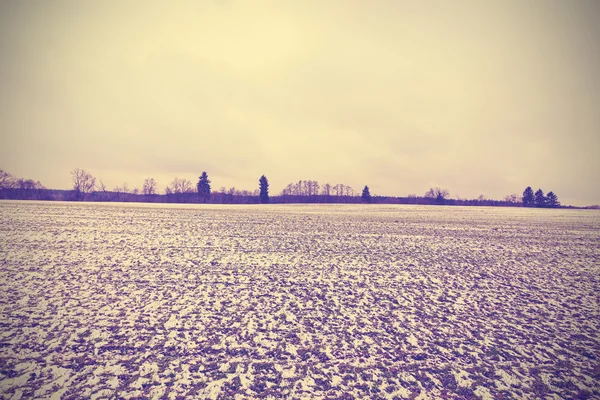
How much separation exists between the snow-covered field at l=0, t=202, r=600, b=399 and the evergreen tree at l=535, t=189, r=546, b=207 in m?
139

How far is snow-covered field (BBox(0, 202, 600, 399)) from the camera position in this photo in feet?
14.7

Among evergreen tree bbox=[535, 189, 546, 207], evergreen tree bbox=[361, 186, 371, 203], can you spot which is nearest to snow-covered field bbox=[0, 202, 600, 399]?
evergreen tree bbox=[361, 186, 371, 203]

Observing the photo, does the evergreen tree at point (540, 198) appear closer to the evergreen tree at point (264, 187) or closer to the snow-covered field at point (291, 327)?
the evergreen tree at point (264, 187)

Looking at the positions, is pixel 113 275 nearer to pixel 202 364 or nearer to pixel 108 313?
pixel 108 313

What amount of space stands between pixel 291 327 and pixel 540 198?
507ft

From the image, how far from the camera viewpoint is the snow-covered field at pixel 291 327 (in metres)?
4.47

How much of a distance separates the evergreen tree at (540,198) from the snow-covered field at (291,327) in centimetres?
13947

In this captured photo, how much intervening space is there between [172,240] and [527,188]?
152434 millimetres

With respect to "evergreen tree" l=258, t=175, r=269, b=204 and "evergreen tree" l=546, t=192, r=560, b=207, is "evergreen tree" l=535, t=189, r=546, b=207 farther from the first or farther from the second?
"evergreen tree" l=258, t=175, r=269, b=204

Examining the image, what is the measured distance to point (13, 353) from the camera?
5027mm

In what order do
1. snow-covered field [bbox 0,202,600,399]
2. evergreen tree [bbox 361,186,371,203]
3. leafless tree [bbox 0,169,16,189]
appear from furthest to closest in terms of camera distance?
evergreen tree [bbox 361,186,371,203] → leafless tree [bbox 0,169,16,189] → snow-covered field [bbox 0,202,600,399]

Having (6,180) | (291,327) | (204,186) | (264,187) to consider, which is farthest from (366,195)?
(6,180)

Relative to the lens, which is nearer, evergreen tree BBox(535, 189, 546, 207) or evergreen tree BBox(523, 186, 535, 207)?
evergreen tree BBox(535, 189, 546, 207)

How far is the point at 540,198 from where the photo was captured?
384ft
